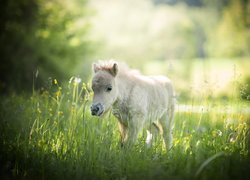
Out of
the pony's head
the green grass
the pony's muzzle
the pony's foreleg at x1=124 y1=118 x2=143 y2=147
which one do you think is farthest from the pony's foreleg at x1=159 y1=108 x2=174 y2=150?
the pony's muzzle

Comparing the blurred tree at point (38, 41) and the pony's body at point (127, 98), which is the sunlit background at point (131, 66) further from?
the pony's body at point (127, 98)

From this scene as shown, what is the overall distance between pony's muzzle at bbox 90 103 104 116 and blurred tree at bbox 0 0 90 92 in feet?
35.8

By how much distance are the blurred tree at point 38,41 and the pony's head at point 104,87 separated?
1030 centimetres

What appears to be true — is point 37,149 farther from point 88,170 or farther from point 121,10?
point 121,10

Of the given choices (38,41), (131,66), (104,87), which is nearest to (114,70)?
(104,87)

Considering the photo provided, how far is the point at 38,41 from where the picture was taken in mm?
16828

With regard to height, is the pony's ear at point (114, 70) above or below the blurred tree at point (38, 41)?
below

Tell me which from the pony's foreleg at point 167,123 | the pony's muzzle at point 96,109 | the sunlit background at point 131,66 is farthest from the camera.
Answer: the pony's foreleg at point 167,123

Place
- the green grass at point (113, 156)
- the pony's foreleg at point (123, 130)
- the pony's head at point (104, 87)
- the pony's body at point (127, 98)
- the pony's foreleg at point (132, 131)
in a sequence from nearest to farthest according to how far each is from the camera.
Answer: the green grass at point (113, 156)
the pony's head at point (104, 87)
the pony's body at point (127, 98)
the pony's foreleg at point (132, 131)
the pony's foreleg at point (123, 130)

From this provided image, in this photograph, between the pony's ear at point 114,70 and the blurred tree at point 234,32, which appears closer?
the pony's ear at point 114,70

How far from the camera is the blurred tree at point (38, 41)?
16.7 meters

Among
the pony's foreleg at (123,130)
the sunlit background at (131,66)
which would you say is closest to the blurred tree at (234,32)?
the sunlit background at (131,66)

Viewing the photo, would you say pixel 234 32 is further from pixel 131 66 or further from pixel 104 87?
pixel 104 87

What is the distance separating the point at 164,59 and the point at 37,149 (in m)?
26.1
